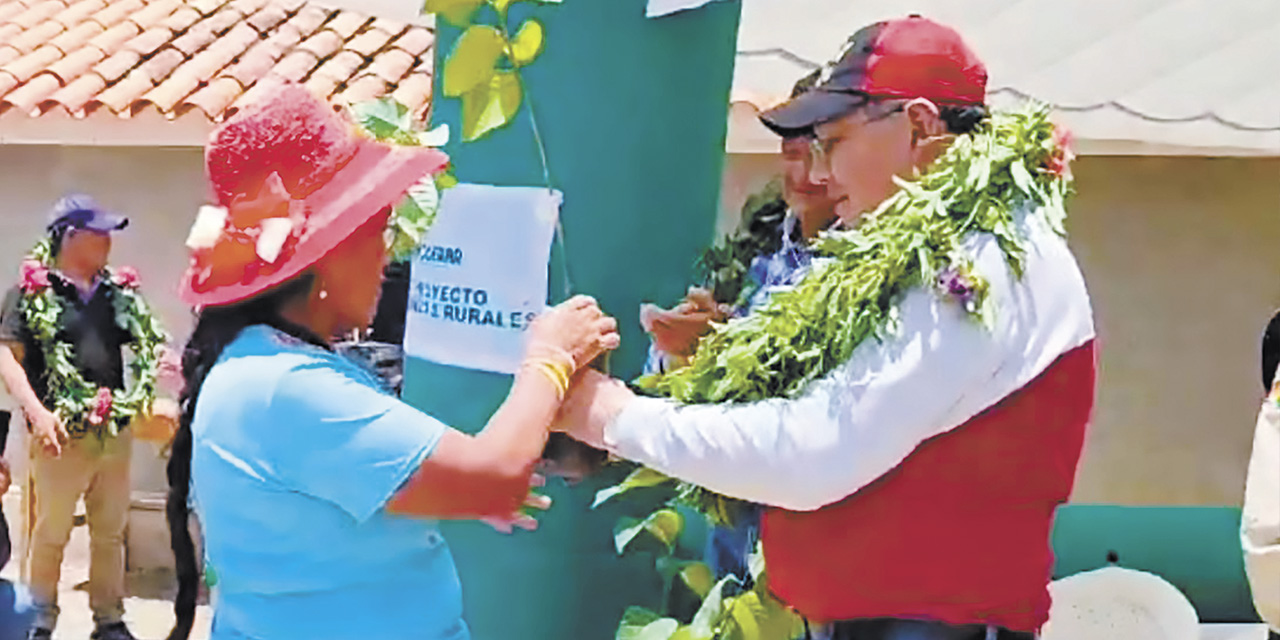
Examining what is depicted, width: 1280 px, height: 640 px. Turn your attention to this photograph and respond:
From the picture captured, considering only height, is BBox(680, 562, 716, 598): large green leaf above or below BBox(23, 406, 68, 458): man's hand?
above

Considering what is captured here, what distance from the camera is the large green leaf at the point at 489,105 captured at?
8.55 ft

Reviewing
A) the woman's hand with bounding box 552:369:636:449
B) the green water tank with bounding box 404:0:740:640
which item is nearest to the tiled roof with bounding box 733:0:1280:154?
the green water tank with bounding box 404:0:740:640

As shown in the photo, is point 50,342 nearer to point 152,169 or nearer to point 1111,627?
point 152,169

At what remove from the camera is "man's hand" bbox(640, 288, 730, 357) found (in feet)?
9.15

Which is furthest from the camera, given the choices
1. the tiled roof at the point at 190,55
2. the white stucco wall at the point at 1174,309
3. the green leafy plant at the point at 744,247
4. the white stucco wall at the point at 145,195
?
the white stucco wall at the point at 145,195

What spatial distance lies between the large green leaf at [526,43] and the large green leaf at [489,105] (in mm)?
39

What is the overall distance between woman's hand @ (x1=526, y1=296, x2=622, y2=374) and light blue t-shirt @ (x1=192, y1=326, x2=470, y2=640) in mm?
238

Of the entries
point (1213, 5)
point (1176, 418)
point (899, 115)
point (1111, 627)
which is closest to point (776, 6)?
point (1213, 5)

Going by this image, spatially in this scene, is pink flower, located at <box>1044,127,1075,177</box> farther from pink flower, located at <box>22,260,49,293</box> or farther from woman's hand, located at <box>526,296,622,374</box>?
pink flower, located at <box>22,260,49,293</box>

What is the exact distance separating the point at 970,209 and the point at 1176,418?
215 inches

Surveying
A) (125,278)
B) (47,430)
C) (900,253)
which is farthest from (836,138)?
(125,278)

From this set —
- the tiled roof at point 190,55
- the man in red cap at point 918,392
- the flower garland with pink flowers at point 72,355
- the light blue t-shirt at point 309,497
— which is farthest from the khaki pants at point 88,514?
the man in red cap at point 918,392

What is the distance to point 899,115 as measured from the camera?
2275mm

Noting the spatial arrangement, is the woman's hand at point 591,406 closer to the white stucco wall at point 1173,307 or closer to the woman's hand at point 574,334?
the woman's hand at point 574,334
